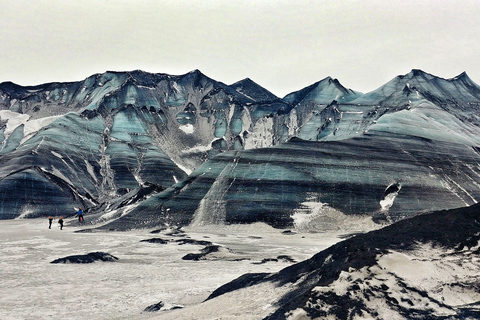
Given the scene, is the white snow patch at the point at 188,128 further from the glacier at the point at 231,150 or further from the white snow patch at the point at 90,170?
the white snow patch at the point at 90,170

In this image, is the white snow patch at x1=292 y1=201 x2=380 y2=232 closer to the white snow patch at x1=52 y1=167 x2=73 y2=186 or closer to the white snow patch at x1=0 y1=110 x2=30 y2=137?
the white snow patch at x1=52 y1=167 x2=73 y2=186

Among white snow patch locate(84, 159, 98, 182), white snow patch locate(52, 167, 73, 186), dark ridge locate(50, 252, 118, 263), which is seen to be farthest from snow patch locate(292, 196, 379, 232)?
white snow patch locate(84, 159, 98, 182)

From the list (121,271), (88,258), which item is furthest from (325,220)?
(121,271)

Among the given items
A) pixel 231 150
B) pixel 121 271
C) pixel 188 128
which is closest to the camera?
pixel 121 271

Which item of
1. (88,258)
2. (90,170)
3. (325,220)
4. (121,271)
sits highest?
(90,170)

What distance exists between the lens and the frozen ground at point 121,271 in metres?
16.4

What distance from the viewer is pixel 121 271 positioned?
2389cm

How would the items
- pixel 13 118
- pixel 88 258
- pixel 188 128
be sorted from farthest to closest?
pixel 13 118 < pixel 188 128 < pixel 88 258

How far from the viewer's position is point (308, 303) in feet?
34.5

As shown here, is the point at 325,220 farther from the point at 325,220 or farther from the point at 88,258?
the point at 88,258

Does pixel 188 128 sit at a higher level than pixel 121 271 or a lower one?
higher

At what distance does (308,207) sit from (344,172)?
7.63 m

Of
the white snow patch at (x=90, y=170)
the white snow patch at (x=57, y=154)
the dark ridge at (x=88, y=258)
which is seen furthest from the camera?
the white snow patch at (x=90, y=170)

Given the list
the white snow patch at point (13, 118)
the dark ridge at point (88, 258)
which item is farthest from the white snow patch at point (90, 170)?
the dark ridge at point (88, 258)
